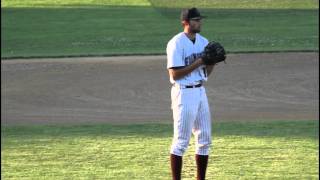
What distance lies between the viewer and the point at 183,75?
7270 mm

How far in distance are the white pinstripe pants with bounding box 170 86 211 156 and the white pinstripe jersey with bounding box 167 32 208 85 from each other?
101 millimetres

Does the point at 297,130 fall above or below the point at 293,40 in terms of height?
below

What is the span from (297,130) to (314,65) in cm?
727

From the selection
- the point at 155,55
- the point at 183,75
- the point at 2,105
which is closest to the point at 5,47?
the point at 155,55

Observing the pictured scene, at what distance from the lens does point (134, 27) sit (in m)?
29.2

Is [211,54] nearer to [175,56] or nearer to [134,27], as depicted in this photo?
[175,56]

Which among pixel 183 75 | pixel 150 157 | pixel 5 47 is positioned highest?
pixel 5 47

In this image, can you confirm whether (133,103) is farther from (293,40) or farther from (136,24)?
(136,24)

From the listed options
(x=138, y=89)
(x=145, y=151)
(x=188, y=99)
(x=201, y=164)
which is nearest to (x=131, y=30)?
(x=138, y=89)

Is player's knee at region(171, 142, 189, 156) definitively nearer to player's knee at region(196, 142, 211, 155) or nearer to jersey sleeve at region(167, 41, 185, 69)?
player's knee at region(196, 142, 211, 155)

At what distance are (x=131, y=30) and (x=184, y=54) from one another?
68.9ft

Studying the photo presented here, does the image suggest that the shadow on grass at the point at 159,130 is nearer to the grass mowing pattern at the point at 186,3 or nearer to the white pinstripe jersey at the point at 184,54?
the white pinstripe jersey at the point at 184,54

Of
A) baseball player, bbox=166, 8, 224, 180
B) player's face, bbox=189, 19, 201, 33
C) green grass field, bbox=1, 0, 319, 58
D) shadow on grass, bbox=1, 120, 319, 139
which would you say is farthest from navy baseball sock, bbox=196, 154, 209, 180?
Result: green grass field, bbox=1, 0, 319, 58

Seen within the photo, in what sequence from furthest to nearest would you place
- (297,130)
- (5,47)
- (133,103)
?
(5,47)
(133,103)
(297,130)
